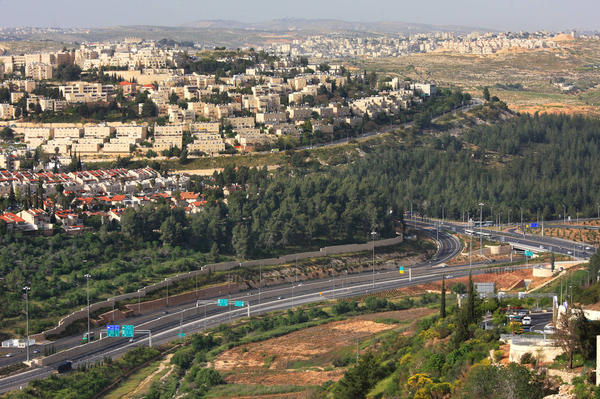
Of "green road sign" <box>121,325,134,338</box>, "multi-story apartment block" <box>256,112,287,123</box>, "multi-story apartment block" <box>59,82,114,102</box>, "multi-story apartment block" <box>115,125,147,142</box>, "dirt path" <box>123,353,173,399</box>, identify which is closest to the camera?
"dirt path" <box>123,353,173,399</box>

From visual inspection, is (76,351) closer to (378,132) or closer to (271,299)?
(271,299)

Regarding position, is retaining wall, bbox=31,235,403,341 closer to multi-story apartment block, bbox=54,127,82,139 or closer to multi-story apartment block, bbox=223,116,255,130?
multi-story apartment block, bbox=223,116,255,130

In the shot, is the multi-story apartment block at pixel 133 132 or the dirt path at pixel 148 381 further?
the multi-story apartment block at pixel 133 132

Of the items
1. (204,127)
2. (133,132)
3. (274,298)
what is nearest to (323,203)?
(274,298)

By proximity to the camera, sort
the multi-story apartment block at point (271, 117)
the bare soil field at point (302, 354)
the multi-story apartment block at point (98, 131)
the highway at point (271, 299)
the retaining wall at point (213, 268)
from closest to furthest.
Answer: the bare soil field at point (302, 354) < the highway at point (271, 299) < the retaining wall at point (213, 268) < the multi-story apartment block at point (98, 131) < the multi-story apartment block at point (271, 117)

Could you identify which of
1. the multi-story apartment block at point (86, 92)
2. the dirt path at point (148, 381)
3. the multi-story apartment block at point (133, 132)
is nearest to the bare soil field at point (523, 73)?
the multi-story apartment block at point (86, 92)

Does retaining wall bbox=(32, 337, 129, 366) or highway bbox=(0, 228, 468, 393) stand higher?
retaining wall bbox=(32, 337, 129, 366)

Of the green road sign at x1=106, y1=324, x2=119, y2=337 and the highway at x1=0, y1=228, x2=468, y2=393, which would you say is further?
the green road sign at x1=106, y1=324, x2=119, y2=337

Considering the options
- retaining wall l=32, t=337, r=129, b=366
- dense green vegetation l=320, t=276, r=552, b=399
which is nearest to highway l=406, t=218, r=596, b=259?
dense green vegetation l=320, t=276, r=552, b=399

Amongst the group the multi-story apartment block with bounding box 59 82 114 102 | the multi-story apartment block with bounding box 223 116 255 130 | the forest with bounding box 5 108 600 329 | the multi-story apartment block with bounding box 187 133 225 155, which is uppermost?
the multi-story apartment block with bounding box 59 82 114 102

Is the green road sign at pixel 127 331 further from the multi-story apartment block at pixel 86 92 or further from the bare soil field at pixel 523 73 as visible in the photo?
the bare soil field at pixel 523 73
